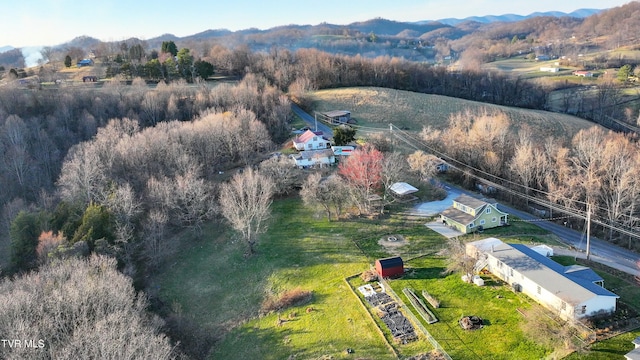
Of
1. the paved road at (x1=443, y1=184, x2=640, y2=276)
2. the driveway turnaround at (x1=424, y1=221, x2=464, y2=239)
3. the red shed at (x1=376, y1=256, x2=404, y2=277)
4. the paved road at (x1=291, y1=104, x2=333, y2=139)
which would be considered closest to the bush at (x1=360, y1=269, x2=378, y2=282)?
the red shed at (x1=376, y1=256, x2=404, y2=277)

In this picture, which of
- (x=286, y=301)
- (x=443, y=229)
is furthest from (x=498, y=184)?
(x=286, y=301)

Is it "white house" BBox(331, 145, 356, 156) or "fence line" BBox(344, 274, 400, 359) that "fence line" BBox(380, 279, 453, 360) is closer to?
"fence line" BBox(344, 274, 400, 359)

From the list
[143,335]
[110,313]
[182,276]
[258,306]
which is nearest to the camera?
[143,335]

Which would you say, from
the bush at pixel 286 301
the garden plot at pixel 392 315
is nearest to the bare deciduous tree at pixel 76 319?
the bush at pixel 286 301

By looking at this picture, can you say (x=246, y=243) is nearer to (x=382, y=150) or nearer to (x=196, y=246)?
(x=196, y=246)

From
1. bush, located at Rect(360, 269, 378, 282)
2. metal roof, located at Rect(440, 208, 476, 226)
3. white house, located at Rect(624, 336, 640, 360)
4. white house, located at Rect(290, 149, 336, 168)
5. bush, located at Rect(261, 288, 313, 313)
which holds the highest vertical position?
white house, located at Rect(290, 149, 336, 168)

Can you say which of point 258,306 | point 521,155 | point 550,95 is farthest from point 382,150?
point 550,95
